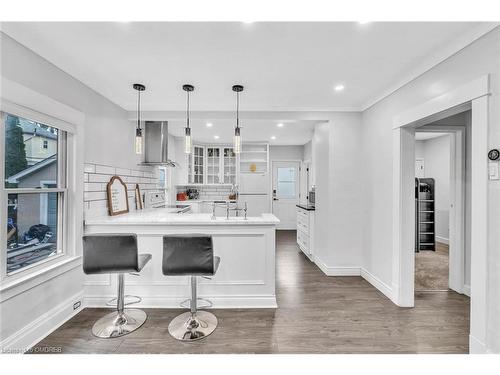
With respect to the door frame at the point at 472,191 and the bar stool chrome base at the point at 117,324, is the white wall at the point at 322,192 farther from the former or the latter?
the bar stool chrome base at the point at 117,324

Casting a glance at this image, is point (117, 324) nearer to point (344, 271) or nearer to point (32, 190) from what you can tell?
point (32, 190)

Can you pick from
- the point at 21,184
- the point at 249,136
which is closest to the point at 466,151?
the point at 249,136

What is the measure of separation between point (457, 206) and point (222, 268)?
2.96 meters

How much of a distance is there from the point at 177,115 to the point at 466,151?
381 cm

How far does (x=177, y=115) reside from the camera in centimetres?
353

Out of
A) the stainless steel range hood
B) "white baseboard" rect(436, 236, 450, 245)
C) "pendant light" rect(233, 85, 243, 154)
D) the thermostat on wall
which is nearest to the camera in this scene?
the thermostat on wall

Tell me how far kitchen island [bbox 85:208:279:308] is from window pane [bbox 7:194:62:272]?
35cm

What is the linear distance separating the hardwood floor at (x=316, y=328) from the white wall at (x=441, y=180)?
3.32 m

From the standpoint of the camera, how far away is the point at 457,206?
299 centimetres

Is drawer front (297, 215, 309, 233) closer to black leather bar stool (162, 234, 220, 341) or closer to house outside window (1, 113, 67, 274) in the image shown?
black leather bar stool (162, 234, 220, 341)

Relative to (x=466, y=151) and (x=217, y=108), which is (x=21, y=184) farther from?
(x=466, y=151)

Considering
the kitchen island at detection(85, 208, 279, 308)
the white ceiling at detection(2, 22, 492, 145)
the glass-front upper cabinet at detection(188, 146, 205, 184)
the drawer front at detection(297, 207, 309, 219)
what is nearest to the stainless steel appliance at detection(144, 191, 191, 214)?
the glass-front upper cabinet at detection(188, 146, 205, 184)

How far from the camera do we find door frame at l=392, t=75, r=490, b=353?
1.69m

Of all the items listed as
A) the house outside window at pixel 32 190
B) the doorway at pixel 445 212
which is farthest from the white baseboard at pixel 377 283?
the house outside window at pixel 32 190
